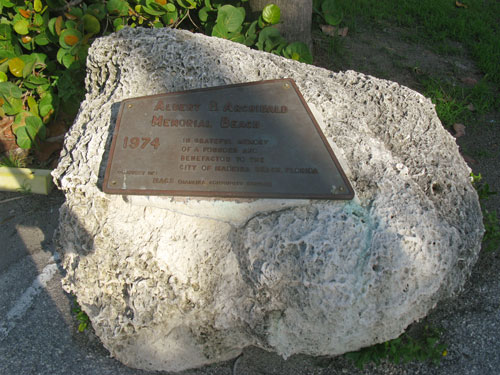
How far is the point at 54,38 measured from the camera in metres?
3.54

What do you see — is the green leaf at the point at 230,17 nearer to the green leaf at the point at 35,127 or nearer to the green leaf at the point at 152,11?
the green leaf at the point at 152,11

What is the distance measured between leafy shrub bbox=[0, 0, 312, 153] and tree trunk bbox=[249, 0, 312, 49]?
19 centimetres

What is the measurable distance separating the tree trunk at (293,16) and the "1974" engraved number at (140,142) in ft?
7.15

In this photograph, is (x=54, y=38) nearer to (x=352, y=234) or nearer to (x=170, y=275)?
(x=170, y=275)

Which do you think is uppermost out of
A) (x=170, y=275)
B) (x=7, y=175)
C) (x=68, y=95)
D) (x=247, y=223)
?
(x=247, y=223)

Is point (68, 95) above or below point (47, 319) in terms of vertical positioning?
above

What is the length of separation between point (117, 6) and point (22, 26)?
76cm

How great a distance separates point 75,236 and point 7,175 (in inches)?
69.3

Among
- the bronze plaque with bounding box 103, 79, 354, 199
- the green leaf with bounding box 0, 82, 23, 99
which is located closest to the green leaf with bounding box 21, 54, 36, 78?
the green leaf with bounding box 0, 82, 23, 99

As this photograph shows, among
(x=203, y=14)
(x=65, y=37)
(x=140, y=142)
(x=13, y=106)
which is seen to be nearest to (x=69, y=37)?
(x=65, y=37)

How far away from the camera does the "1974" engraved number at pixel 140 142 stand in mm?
2158

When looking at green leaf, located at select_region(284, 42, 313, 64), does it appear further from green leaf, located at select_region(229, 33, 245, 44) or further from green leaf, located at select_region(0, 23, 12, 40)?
green leaf, located at select_region(0, 23, 12, 40)

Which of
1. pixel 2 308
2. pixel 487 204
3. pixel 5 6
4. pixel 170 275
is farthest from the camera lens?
pixel 5 6

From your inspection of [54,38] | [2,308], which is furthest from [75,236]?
[54,38]
